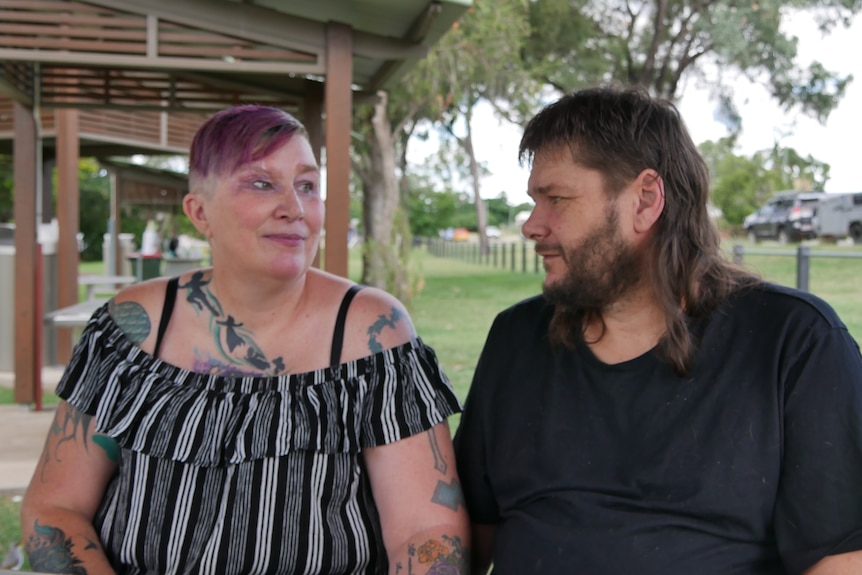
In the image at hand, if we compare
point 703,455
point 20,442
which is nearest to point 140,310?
point 703,455

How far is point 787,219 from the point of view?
1820 cm

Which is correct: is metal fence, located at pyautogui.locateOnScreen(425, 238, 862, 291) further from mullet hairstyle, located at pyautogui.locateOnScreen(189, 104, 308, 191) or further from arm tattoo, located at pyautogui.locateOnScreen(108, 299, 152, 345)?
arm tattoo, located at pyautogui.locateOnScreen(108, 299, 152, 345)

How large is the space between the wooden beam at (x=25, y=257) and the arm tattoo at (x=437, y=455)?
5.70 meters

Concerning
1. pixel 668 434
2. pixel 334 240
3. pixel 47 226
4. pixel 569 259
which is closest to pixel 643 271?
pixel 569 259

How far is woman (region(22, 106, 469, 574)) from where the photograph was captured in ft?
6.40

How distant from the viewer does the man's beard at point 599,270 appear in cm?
188

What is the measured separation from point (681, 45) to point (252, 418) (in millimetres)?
18512

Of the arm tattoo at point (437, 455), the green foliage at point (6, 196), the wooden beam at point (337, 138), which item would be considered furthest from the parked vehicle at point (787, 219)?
the green foliage at point (6, 196)

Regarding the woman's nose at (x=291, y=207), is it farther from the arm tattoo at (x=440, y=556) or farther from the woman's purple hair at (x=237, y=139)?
the arm tattoo at (x=440, y=556)

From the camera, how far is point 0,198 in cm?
4072

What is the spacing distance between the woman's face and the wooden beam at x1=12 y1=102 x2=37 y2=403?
211 inches

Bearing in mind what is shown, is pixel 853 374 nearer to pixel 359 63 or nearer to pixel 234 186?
pixel 234 186

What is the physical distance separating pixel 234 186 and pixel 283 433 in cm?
56

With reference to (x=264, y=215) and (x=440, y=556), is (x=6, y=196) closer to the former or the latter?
(x=264, y=215)
